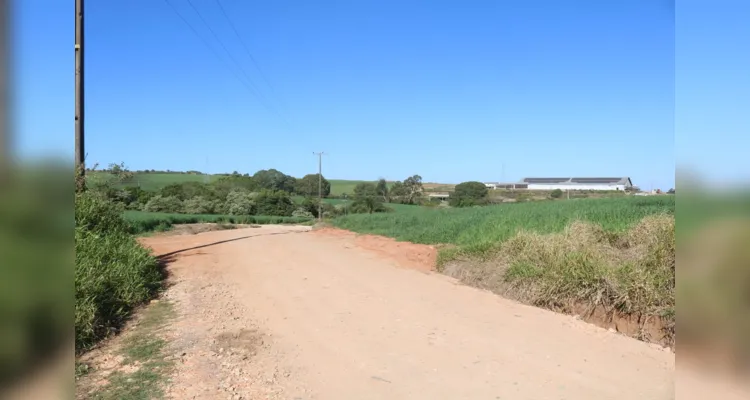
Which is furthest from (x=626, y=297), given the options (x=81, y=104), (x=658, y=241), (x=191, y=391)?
(x=81, y=104)

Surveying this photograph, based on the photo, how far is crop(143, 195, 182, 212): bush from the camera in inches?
1474

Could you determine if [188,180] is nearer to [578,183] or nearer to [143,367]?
[578,183]

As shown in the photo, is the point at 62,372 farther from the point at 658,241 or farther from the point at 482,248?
the point at 482,248

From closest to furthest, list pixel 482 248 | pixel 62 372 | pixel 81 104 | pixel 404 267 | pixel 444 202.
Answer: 1. pixel 62 372
2. pixel 81 104
3. pixel 482 248
4. pixel 404 267
5. pixel 444 202

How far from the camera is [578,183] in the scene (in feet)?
201

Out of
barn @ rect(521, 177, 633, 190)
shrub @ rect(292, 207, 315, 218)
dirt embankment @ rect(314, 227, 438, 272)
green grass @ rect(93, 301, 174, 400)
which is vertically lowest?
shrub @ rect(292, 207, 315, 218)

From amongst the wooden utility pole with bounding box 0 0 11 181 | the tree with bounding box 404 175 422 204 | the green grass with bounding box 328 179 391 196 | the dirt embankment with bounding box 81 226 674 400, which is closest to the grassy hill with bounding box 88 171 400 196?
the green grass with bounding box 328 179 391 196

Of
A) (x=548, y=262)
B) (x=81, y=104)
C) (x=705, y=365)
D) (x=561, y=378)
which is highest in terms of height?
(x=81, y=104)

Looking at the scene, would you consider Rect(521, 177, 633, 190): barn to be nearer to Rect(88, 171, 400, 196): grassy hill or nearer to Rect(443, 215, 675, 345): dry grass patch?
Rect(88, 171, 400, 196): grassy hill

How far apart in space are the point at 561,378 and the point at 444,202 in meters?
52.4

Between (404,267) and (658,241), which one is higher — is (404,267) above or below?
below

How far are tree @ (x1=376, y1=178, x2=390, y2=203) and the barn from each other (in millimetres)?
19439

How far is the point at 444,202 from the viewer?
2215 inches

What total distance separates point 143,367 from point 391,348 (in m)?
2.40
